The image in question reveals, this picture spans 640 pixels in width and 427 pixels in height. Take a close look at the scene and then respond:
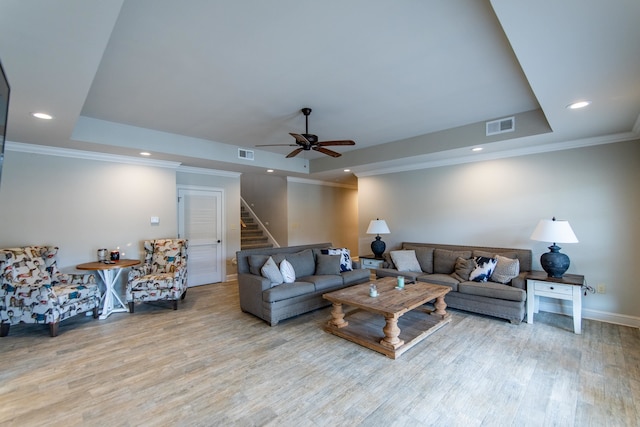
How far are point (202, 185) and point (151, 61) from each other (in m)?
3.66

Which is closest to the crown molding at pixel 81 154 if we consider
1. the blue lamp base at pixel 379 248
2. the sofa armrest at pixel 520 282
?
the blue lamp base at pixel 379 248

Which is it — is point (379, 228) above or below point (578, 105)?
below

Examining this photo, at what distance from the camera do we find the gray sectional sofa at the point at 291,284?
367 cm

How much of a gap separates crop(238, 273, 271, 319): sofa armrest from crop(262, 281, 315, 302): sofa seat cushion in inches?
4.0

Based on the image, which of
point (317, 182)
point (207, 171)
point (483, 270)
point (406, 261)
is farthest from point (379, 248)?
point (207, 171)

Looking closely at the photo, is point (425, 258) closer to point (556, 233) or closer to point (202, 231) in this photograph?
point (556, 233)

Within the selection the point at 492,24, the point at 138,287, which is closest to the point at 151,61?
the point at 492,24

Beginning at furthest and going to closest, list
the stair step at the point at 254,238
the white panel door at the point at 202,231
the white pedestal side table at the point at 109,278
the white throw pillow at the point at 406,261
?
the stair step at the point at 254,238 → the white panel door at the point at 202,231 → the white throw pillow at the point at 406,261 → the white pedestal side table at the point at 109,278

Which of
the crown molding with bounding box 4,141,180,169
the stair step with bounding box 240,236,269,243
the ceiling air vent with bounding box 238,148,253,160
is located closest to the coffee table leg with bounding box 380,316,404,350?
the ceiling air vent with bounding box 238,148,253,160

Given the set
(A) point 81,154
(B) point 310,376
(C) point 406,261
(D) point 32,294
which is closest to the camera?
(B) point 310,376

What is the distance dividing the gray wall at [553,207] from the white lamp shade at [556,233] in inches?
25.9

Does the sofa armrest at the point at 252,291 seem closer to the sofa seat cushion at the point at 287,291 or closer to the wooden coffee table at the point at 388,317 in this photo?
the sofa seat cushion at the point at 287,291

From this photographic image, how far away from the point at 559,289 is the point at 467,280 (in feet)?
3.38

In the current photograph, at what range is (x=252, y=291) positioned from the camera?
3.89 meters
